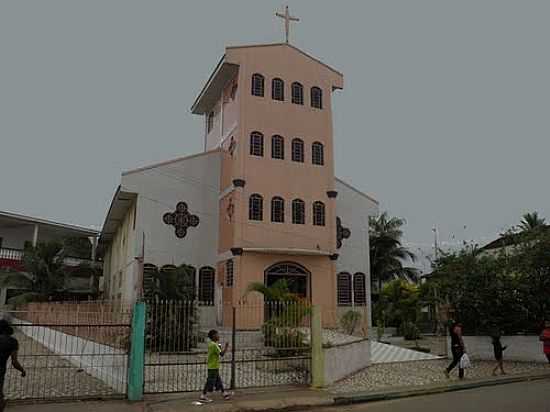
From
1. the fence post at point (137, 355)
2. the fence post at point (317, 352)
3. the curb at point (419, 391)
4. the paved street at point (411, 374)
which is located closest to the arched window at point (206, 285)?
the paved street at point (411, 374)

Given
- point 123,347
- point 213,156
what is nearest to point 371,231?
point 213,156

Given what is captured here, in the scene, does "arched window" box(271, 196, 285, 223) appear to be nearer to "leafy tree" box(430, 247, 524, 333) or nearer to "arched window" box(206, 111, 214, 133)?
"leafy tree" box(430, 247, 524, 333)

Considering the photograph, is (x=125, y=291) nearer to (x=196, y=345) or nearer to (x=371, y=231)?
(x=196, y=345)

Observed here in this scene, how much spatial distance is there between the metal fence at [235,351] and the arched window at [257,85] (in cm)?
1211

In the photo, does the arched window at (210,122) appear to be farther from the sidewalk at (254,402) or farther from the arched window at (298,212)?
the sidewalk at (254,402)

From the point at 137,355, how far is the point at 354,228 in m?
17.3

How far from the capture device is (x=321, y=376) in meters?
11.8

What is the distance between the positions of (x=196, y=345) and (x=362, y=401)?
4.94 m

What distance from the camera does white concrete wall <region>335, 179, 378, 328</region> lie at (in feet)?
82.7

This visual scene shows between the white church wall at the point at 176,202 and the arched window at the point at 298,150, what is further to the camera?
the arched window at the point at 298,150

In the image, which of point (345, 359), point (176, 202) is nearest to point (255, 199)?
point (176, 202)

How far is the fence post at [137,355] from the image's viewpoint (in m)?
10.0

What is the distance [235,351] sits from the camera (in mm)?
12141

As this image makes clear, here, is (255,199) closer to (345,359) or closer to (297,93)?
(297,93)
